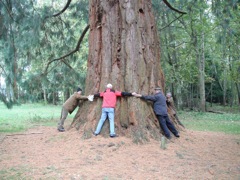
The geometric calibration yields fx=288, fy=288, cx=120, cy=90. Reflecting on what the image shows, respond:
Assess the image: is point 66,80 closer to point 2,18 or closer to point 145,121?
point 2,18

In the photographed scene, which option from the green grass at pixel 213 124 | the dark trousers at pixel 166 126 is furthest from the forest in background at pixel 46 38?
the dark trousers at pixel 166 126

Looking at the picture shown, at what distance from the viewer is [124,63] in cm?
784

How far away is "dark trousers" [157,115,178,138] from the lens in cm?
761

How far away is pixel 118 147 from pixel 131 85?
5.92 ft

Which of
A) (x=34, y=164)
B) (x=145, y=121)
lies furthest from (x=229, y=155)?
(x=34, y=164)

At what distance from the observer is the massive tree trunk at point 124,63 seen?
752 cm

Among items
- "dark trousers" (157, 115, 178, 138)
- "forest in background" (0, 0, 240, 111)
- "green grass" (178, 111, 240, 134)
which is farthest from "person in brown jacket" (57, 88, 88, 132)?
"green grass" (178, 111, 240, 134)

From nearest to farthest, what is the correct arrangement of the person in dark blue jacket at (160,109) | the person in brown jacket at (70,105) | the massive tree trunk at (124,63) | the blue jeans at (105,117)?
the blue jeans at (105,117) → the massive tree trunk at (124,63) → the person in dark blue jacket at (160,109) → the person in brown jacket at (70,105)

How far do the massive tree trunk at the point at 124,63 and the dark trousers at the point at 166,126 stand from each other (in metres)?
0.14

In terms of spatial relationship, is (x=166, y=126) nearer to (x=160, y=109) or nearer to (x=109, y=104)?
(x=160, y=109)

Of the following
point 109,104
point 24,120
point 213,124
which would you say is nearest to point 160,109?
point 109,104

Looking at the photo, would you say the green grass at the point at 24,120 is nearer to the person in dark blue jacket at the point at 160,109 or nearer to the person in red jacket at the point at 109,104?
the person in red jacket at the point at 109,104

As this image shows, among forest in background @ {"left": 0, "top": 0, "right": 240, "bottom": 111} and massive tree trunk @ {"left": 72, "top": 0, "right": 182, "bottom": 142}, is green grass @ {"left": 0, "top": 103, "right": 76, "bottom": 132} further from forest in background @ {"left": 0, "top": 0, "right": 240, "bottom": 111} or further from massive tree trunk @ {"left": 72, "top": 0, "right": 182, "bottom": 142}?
massive tree trunk @ {"left": 72, "top": 0, "right": 182, "bottom": 142}

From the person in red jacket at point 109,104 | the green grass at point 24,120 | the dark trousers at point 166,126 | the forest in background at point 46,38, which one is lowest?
the green grass at point 24,120
